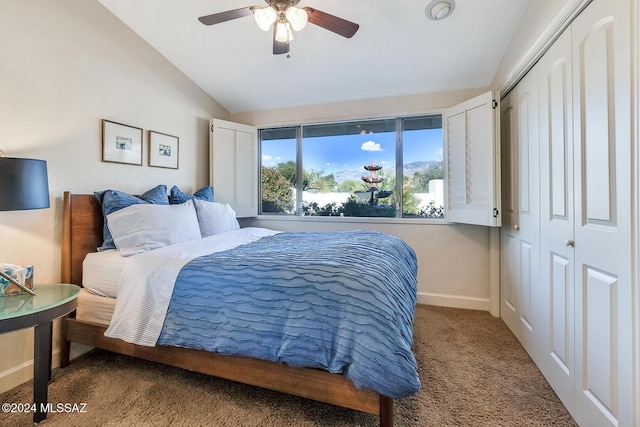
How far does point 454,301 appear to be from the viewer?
308 centimetres

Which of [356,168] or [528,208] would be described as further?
[356,168]

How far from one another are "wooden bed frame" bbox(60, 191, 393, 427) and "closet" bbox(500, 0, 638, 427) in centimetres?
101

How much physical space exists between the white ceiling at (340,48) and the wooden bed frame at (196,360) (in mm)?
1658

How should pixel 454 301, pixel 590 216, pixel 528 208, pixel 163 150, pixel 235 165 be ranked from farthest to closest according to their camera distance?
pixel 235 165 < pixel 454 301 < pixel 163 150 < pixel 528 208 < pixel 590 216

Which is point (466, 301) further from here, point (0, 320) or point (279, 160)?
point (0, 320)

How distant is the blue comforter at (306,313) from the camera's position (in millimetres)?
1210

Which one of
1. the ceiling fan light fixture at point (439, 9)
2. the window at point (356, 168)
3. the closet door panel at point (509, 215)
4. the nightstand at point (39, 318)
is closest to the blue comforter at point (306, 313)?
the nightstand at point (39, 318)

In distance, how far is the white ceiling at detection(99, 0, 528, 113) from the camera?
7.32ft

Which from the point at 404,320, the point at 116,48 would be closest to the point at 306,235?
the point at 404,320

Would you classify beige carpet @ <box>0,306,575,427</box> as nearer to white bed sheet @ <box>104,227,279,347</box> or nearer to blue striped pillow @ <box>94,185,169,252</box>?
white bed sheet @ <box>104,227,279,347</box>

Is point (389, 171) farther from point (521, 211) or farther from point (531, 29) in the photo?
point (531, 29)

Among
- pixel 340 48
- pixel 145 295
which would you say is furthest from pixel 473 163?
pixel 145 295

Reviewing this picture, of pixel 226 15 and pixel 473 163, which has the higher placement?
pixel 226 15

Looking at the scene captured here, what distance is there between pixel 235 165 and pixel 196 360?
253cm
